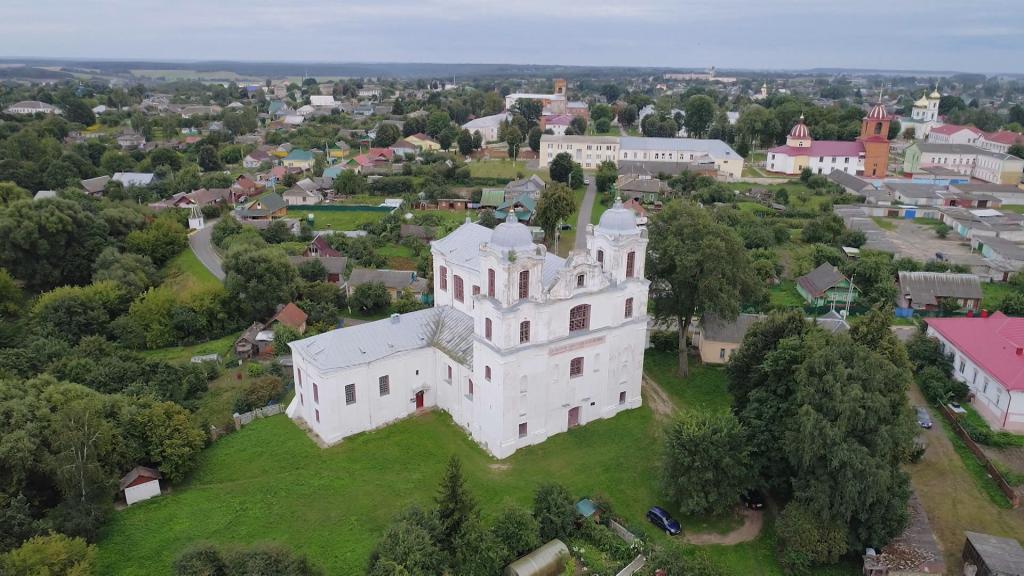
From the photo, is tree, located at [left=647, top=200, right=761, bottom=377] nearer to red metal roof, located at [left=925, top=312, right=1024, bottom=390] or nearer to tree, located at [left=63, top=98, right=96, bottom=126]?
red metal roof, located at [left=925, top=312, right=1024, bottom=390]

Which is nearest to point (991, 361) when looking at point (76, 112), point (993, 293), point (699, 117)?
point (993, 293)

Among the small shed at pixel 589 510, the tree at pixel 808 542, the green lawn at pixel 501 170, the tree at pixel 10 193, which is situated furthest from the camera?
the green lawn at pixel 501 170

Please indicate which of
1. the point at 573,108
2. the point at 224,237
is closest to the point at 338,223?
the point at 224,237

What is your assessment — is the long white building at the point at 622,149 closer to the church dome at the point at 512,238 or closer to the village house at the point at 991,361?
the village house at the point at 991,361

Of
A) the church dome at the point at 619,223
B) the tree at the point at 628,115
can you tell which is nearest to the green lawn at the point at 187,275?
the church dome at the point at 619,223

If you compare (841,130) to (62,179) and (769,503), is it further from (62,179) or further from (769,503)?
(62,179)

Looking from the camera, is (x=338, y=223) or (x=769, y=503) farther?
(x=338, y=223)
